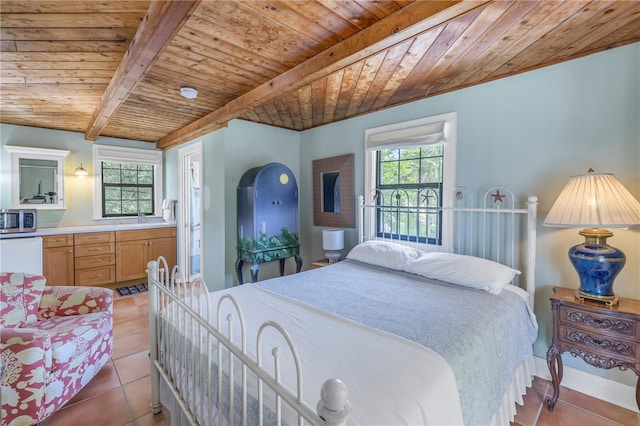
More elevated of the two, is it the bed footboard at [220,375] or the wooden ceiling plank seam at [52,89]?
the wooden ceiling plank seam at [52,89]

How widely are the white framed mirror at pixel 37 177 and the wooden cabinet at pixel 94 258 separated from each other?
778mm

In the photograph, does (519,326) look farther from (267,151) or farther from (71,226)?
(71,226)

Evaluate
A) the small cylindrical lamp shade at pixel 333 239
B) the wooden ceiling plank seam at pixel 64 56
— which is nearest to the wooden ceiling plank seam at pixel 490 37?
the small cylindrical lamp shade at pixel 333 239

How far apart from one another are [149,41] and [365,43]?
128cm

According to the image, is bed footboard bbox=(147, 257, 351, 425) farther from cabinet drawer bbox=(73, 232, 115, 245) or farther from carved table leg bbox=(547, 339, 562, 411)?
cabinet drawer bbox=(73, 232, 115, 245)

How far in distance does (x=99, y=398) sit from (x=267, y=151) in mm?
2951

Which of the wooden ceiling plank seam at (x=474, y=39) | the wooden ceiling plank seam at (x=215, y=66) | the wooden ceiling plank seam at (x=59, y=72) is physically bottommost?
the wooden ceiling plank seam at (x=474, y=39)

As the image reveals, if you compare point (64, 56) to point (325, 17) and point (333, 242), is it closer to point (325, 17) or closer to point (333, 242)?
point (325, 17)

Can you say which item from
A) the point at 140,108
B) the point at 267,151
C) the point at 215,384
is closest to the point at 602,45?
the point at 215,384

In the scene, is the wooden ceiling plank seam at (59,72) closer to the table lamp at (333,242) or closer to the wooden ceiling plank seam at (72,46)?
the wooden ceiling plank seam at (72,46)

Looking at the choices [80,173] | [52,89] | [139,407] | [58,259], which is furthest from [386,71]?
[80,173]

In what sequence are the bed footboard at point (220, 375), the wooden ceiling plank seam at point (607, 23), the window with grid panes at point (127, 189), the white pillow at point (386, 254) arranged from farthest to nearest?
the window with grid panes at point (127, 189) → the white pillow at point (386, 254) → the wooden ceiling plank seam at point (607, 23) → the bed footboard at point (220, 375)

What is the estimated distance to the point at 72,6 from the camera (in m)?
1.56

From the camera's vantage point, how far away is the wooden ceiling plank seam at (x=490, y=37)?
1.50 m
